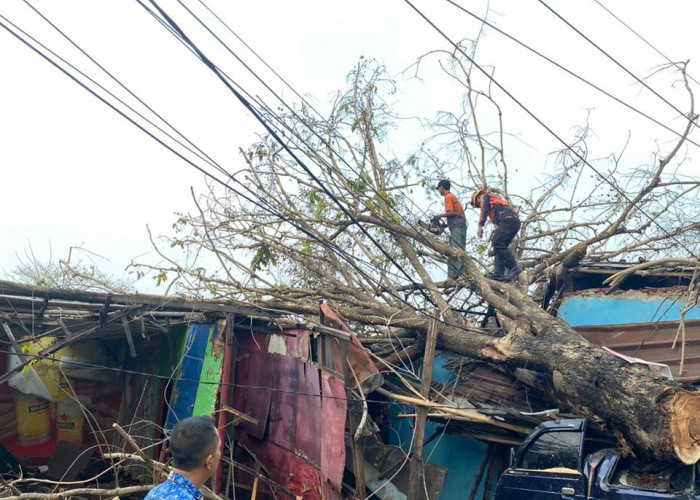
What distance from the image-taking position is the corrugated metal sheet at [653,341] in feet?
24.8

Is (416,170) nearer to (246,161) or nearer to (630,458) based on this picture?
(246,161)

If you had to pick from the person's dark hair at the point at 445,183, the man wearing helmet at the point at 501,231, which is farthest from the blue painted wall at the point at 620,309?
the person's dark hair at the point at 445,183

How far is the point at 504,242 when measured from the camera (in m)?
9.87

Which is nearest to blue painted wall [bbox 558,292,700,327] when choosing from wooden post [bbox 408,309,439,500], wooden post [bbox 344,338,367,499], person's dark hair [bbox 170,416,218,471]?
wooden post [bbox 408,309,439,500]

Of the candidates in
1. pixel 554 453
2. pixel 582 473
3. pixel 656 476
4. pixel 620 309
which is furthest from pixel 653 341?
pixel 582 473

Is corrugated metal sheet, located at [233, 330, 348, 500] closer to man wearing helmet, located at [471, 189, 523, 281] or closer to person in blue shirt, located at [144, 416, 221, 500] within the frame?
man wearing helmet, located at [471, 189, 523, 281]

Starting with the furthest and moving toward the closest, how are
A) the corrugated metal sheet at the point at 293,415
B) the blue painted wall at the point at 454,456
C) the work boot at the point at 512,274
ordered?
the work boot at the point at 512,274
the blue painted wall at the point at 454,456
the corrugated metal sheet at the point at 293,415

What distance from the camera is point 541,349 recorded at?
6.82 meters

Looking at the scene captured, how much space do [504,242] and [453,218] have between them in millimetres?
1128

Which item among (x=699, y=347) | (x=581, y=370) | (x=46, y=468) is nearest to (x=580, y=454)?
(x=581, y=370)

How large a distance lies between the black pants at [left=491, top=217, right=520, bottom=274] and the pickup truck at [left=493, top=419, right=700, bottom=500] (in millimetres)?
4115

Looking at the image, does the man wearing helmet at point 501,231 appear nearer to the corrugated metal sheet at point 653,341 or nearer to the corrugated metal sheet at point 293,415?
the corrugated metal sheet at point 653,341

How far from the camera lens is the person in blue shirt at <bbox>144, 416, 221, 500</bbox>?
279 cm

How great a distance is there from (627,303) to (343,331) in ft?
14.2
